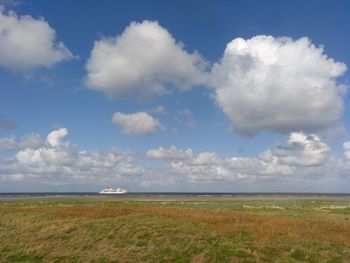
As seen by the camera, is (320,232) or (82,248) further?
(320,232)

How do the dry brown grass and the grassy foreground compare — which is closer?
the grassy foreground

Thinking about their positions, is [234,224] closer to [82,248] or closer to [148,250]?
[148,250]

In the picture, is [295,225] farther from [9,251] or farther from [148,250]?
[9,251]

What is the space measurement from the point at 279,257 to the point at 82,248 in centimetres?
1591

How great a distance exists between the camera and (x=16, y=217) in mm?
49312

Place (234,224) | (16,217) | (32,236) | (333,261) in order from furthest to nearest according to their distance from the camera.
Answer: (16,217) → (234,224) → (32,236) → (333,261)

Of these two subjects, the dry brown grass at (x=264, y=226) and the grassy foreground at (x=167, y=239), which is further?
the dry brown grass at (x=264, y=226)

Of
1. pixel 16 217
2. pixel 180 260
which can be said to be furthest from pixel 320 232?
pixel 16 217

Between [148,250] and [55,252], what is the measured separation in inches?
294

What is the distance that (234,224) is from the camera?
4275 centimetres

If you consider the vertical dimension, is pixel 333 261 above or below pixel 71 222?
below

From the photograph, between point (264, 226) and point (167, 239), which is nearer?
point (167, 239)

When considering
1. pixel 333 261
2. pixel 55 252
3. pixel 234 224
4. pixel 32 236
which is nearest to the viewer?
pixel 333 261

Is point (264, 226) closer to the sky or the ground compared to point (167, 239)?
closer to the sky
